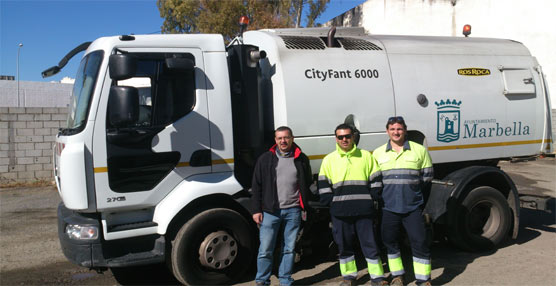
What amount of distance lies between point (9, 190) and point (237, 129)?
8192mm

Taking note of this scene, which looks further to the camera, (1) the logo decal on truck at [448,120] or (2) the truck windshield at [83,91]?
(1) the logo decal on truck at [448,120]

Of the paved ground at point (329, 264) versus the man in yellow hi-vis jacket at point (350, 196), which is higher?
the man in yellow hi-vis jacket at point (350, 196)

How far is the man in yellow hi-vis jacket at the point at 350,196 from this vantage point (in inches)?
171

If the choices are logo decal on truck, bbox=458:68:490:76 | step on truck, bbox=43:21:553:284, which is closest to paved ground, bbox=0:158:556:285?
step on truck, bbox=43:21:553:284

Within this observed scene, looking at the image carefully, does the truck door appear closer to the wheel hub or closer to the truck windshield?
the truck windshield

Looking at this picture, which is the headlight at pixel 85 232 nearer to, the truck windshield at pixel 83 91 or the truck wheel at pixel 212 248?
the truck wheel at pixel 212 248

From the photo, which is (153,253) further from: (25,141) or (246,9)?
(246,9)

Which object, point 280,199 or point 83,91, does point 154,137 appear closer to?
point 83,91

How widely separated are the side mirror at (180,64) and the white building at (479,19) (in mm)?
16874

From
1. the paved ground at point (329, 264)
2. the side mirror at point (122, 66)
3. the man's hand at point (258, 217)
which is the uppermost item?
the side mirror at point (122, 66)

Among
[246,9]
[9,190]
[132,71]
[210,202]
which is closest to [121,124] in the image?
[132,71]

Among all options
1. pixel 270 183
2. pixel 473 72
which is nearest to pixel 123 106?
pixel 270 183

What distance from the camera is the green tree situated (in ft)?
63.2

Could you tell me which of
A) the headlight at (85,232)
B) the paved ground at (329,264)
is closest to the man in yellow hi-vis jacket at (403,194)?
the paved ground at (329,264)
